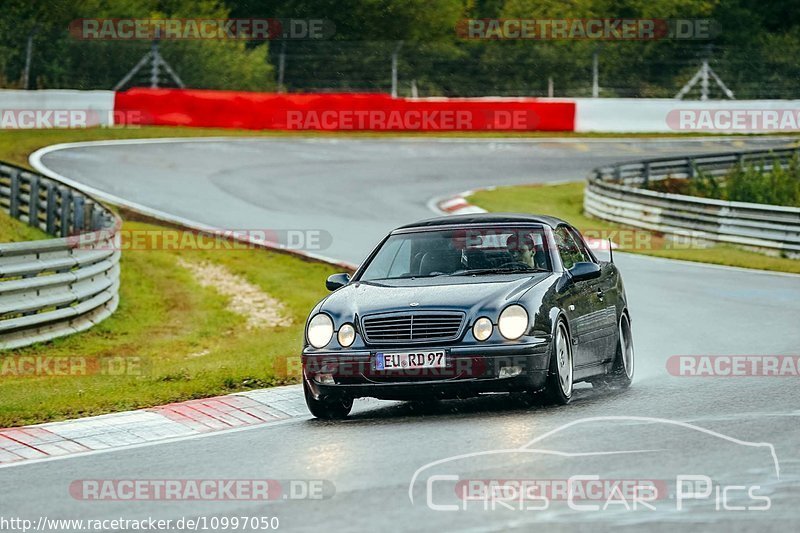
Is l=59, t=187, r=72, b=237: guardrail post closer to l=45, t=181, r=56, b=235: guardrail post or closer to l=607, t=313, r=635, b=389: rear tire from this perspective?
l=45, t=181, r=56, b=235: guardrail post

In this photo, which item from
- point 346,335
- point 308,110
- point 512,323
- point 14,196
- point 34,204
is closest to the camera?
point 512,323

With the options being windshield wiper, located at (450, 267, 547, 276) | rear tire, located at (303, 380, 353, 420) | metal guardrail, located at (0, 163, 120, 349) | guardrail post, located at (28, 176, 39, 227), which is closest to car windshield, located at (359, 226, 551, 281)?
windshield wiper, located at (450, 267, 547, 276)

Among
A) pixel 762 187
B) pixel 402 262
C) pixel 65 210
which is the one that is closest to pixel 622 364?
pixel 402 262

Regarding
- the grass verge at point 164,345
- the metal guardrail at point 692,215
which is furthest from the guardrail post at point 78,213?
the metal guardrail at point 692,215

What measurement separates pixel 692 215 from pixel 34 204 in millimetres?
11584

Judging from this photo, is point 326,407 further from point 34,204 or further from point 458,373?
point 34,204

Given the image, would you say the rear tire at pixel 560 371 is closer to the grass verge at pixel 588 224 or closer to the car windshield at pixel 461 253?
the car windshield at pixel 461 253

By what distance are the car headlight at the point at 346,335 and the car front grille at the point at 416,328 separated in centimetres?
10

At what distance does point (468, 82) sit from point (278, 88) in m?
6.18

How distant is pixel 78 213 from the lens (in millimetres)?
21453

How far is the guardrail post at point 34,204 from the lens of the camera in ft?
76.4

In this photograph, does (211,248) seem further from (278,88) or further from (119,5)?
(119,5)

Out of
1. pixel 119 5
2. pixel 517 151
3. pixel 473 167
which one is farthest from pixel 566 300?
pixel 119 5

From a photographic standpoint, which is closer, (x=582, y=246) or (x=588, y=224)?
(x=582, y=246)
